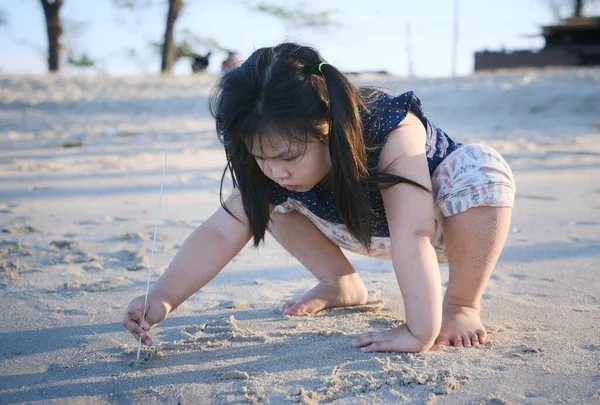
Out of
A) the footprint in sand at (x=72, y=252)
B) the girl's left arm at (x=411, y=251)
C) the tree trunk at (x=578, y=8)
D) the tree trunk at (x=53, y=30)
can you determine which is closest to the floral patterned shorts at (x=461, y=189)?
the girl's left arm at (x=411, y=251)

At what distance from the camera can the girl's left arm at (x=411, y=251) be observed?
5.55 feet

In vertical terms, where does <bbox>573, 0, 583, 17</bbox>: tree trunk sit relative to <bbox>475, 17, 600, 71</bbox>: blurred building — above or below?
above

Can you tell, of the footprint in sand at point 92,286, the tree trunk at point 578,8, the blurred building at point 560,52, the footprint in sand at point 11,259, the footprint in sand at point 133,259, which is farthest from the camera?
the tree trunk at point 578,8

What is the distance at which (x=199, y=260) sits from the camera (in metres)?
1.88

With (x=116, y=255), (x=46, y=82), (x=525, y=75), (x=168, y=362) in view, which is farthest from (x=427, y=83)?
(x=168, y=362)

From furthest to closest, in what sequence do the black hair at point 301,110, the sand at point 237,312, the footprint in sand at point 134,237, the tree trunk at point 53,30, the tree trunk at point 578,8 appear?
1. the tree trunk at point 578,8
2. the tree trunk at point 53,30
3. the footprint in sand at point 134,237
4. the black hair at point 301,110
5. the sand at point 237,312

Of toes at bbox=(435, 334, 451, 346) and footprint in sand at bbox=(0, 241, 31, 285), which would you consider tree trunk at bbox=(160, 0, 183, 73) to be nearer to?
footprint in sand at bbox=(0, 241, 31, 285)

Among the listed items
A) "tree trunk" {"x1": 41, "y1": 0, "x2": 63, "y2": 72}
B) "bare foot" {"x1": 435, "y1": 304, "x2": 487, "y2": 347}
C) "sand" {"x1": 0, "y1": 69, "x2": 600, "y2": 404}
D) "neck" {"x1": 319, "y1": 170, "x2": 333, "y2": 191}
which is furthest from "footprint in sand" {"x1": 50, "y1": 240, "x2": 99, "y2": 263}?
"tree trunk" {"x1": 41, "y1": 0, "x2": 63, "y2": 72}

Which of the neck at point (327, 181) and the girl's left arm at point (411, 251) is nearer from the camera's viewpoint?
the girl's left arm at point (411, 251)

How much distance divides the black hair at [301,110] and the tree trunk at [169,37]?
15.3m

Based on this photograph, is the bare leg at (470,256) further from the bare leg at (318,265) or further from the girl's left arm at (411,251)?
the bare leg at (318,265)

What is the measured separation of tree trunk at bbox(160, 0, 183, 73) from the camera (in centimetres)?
1669

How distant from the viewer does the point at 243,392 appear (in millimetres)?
1512

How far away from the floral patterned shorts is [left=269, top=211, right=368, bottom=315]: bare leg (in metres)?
0.07
